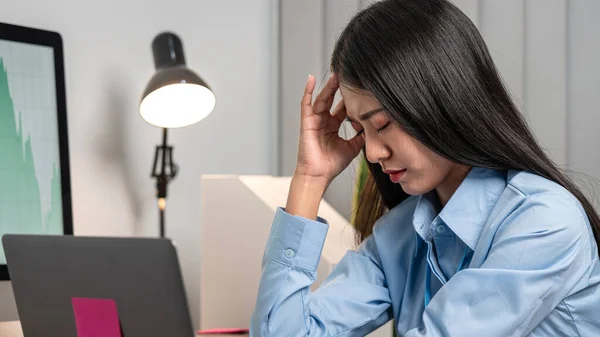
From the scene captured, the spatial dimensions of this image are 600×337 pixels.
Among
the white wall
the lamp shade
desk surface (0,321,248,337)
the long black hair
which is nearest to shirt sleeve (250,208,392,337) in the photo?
the long black hair

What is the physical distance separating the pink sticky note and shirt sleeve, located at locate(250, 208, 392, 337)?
0.30 metres

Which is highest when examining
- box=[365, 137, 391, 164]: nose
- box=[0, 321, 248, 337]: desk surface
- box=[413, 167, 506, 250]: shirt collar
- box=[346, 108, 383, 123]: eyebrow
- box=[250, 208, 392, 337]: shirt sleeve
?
box=[346, 108, 383, 123]: eyebrow

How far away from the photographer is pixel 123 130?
6.47ft

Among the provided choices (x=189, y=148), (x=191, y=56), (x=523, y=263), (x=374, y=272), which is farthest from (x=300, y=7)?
(x=523, y=263)

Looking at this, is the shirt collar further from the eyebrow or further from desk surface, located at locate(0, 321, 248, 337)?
desk surface, located at locate(0, 321, 248, 337)

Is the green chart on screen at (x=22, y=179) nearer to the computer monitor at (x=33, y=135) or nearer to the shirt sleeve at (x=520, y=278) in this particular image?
the computer monitor at (x=33, y=135)

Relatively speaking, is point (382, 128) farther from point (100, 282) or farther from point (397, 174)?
point (100, 282)

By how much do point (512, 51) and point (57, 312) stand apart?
4.17ft

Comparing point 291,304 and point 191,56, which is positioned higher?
point 191,56

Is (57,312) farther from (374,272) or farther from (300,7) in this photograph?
(300,7)

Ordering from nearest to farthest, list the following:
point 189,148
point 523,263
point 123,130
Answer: point 523,263 < point 123,130 < point 189,148

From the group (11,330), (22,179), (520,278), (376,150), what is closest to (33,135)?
(22,179)

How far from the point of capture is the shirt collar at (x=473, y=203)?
1138 mm

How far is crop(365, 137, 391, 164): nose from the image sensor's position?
1.14 metres
